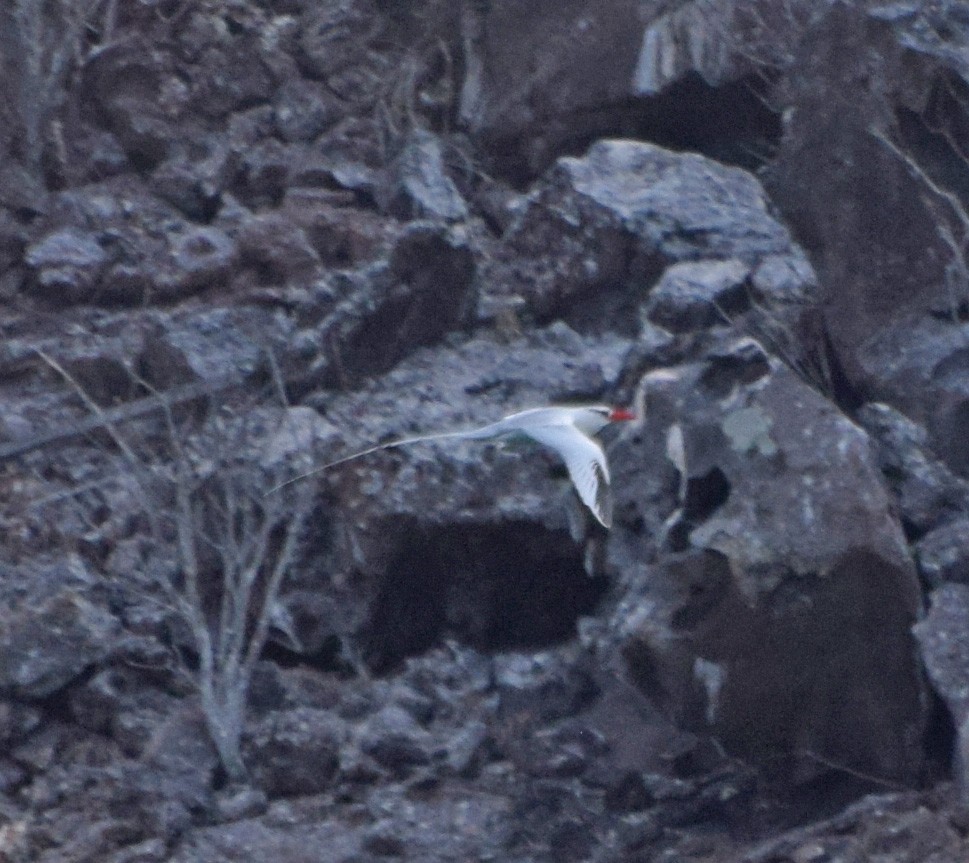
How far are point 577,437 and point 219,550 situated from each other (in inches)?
59.8

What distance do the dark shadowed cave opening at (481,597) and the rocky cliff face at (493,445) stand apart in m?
0.01

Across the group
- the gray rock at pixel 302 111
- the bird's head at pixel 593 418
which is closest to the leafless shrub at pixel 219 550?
the bird's head at pixel 593 418

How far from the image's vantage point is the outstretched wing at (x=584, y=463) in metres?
5.41

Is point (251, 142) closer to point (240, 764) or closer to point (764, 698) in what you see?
point (240, 764)

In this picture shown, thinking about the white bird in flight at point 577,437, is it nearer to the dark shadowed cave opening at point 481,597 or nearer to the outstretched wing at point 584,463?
the outstretched wing at point 584,463

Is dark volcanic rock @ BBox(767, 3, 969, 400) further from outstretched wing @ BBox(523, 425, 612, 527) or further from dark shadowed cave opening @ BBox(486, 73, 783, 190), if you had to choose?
outstretched wing @ BBox(523, 425, 612, 527)

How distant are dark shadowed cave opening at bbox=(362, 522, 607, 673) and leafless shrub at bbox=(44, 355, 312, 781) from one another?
410 millimetres

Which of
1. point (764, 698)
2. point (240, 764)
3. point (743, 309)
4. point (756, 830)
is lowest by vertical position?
point (240, 764)

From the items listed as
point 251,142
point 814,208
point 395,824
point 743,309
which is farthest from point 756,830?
point 251,142

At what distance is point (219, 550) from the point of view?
6.51 meters

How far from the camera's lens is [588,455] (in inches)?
217

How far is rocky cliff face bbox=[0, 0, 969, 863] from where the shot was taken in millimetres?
5797

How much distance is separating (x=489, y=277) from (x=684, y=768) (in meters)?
2.67

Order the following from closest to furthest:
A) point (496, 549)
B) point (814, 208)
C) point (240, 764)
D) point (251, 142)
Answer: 1. point (240, 764)
2. point (496, 549)
3. point (814, 208)
4. point (251, 142)
